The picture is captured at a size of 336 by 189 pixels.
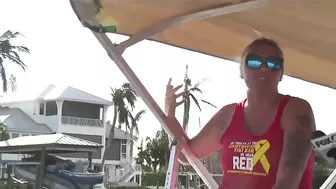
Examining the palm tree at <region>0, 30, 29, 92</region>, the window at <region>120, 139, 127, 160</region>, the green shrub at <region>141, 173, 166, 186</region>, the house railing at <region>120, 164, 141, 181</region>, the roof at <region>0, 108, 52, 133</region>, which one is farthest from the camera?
the window at <region>120, 139, 127, 160</region>

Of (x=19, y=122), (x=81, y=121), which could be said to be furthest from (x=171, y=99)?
(x=81, y=121)

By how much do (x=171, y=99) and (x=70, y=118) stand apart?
43747 mm

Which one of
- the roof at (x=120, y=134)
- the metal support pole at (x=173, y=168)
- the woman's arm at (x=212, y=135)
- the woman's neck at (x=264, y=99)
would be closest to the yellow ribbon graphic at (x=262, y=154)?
the woman's neck at (x=264, y=99)

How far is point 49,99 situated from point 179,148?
45126 millimetres

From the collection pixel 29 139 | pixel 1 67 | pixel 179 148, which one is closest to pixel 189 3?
pixel 179 148

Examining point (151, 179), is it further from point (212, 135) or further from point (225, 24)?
point (212, 135)

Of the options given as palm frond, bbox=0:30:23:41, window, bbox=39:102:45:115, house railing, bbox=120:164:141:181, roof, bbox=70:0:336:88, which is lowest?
house railing, bbox=120:164:141:181

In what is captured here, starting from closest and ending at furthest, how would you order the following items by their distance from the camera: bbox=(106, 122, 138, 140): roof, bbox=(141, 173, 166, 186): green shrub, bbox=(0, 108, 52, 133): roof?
bbox=(141, 173, 166, 186): green shrub < bbox=(0, 108, 52, 133): roof < bbox=(106, 122, 138, 140): roof

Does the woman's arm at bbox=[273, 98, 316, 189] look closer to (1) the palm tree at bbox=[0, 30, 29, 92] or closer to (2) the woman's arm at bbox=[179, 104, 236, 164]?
(2) the woman's arm at bbox=[179, 104, 236, 164]

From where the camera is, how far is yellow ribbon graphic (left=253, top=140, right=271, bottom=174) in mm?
2287

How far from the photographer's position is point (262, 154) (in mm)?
2297

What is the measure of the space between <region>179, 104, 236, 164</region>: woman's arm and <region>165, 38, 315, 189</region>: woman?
0.06 feet

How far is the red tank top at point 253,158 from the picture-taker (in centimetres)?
227

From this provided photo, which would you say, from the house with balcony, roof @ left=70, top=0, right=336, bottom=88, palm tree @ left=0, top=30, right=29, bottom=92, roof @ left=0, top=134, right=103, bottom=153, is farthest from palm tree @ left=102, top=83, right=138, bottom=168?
roof @ left=70, top=0, right=336, bottom=88
